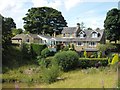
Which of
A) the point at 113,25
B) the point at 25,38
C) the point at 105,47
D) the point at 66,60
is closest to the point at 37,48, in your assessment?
the point at 25,38

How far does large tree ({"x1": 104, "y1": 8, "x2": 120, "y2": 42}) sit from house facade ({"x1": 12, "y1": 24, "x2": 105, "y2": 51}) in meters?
1.26

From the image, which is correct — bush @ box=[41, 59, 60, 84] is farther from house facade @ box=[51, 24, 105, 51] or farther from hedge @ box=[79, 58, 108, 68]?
house facade @ box=[51, 24, 105, 51]

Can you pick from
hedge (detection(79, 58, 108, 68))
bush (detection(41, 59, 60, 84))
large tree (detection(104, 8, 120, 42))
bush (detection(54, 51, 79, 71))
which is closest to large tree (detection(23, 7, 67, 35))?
large tree (detection(104, 8, 120, 42))

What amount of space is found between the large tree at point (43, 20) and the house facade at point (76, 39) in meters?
8.92

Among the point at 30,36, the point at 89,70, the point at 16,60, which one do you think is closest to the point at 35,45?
the point at 16,60

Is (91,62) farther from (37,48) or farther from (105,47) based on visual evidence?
(37,48)

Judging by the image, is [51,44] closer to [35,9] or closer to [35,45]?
[35,45]

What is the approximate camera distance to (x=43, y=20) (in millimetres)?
63969

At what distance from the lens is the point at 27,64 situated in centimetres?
3934

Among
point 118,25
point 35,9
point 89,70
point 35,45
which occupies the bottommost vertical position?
point 89,70

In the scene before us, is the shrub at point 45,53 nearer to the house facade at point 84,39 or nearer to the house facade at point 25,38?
the house facade at point 84,39

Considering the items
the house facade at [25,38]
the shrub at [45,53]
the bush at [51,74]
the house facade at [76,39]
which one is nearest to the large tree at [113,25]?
the house facade at [76,39]

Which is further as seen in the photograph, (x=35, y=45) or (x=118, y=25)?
(x=118, y=25)

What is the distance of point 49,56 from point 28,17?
76.2ft
